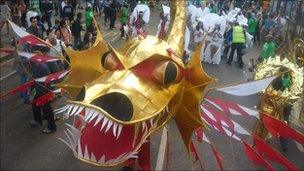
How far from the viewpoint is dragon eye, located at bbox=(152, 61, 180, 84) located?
15.9 feet

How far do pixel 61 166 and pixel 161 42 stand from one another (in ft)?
12.3

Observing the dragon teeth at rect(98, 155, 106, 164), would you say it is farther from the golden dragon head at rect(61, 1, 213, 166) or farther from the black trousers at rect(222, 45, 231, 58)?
the black trousers at rect(222, 45, 231, 58)

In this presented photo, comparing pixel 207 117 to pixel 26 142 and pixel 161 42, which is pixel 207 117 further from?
pixel 26 142

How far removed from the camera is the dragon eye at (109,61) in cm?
502

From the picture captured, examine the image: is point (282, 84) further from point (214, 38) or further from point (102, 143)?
point (214, 38)

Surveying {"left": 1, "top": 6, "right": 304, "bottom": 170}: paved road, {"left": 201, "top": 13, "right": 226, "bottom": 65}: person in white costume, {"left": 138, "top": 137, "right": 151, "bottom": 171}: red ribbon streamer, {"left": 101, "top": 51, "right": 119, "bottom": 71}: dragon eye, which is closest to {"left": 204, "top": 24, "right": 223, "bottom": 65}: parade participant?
{"left": 201, "top": 13, "right": 226, "bottom": 65}: person in white costume

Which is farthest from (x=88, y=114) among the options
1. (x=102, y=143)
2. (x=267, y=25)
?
(x=267, y=25)

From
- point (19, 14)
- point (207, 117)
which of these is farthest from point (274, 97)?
point (19, 14)

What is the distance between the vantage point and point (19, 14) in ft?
58.9

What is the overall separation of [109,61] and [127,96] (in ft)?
2.52

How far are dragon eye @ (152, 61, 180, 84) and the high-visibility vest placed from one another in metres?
12.5

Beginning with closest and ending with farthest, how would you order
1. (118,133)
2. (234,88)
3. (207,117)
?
(118,133) → (234,88) → (207,117)

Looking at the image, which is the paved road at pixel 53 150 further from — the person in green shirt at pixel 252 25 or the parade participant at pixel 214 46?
the person in green shirt at pixel 252 25

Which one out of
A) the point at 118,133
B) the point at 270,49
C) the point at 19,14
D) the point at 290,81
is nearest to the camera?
the point at 118,133
